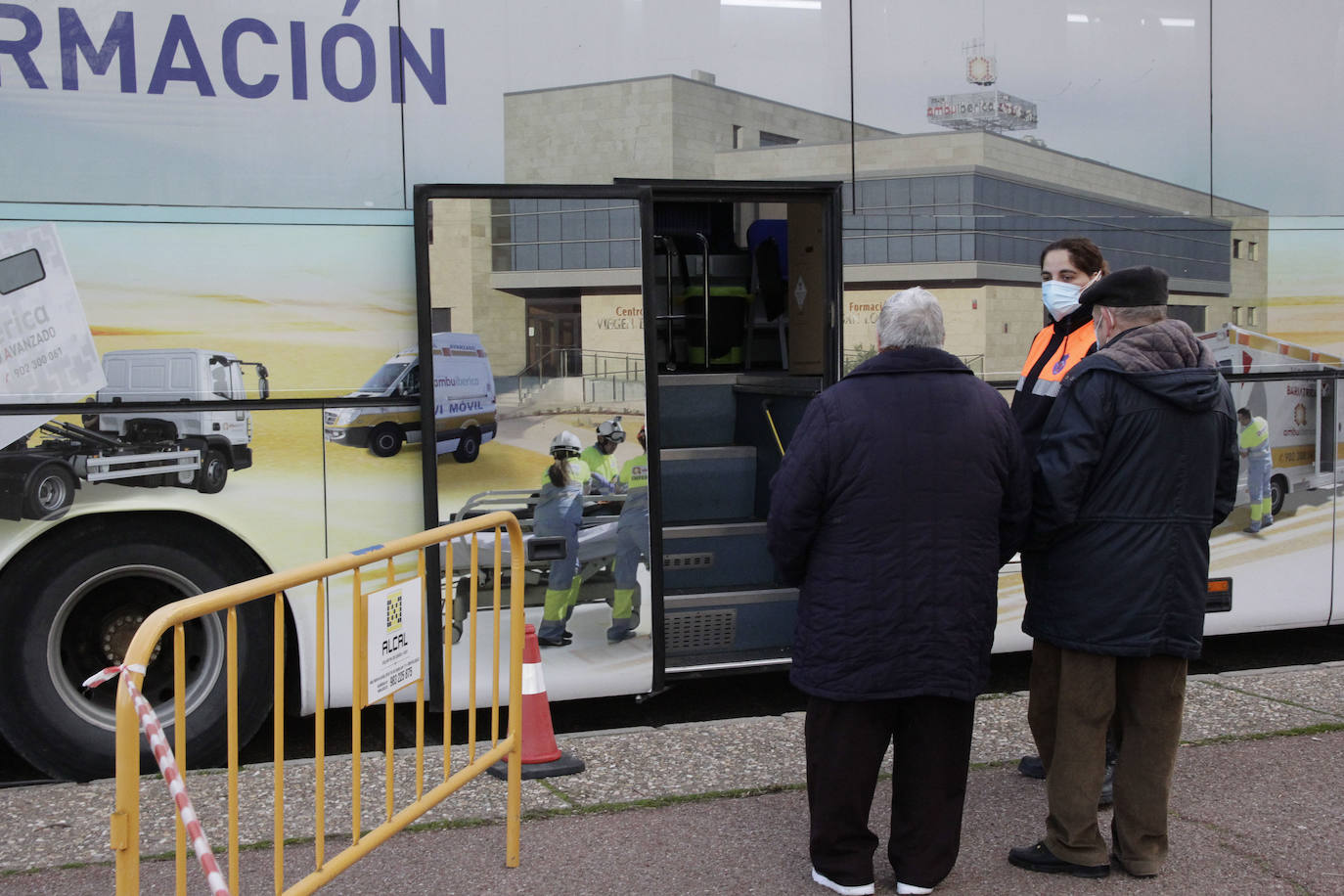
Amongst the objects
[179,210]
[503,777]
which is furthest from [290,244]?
[503,777]

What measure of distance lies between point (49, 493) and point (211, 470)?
0.55 meters

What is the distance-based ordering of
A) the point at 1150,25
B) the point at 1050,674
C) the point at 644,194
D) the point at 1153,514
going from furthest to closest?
the point at 1150,25, the point at 644,194, the point at 1050,674, the point at 1153,514

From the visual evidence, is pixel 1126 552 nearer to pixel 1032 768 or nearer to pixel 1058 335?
pixel 1058 335

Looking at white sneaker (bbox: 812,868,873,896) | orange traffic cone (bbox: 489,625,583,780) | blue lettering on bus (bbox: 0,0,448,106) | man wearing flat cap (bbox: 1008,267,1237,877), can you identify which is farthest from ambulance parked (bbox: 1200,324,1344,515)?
blue lettering on bus (bbox: 0,0,448,106)

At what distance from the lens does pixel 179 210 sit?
4543 millimetres

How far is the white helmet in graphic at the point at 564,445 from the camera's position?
16.4ft

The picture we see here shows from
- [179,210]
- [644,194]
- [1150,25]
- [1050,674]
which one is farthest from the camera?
[1150,25]

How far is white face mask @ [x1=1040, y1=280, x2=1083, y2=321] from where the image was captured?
4.07m

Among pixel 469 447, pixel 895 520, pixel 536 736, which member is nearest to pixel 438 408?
pixel 469 447

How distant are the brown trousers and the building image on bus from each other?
1.93m

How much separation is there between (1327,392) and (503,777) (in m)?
4.21

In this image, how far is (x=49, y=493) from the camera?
4469 mm

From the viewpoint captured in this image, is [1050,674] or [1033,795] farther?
[1033,795]

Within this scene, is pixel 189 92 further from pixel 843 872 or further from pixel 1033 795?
pixel 1033 795
